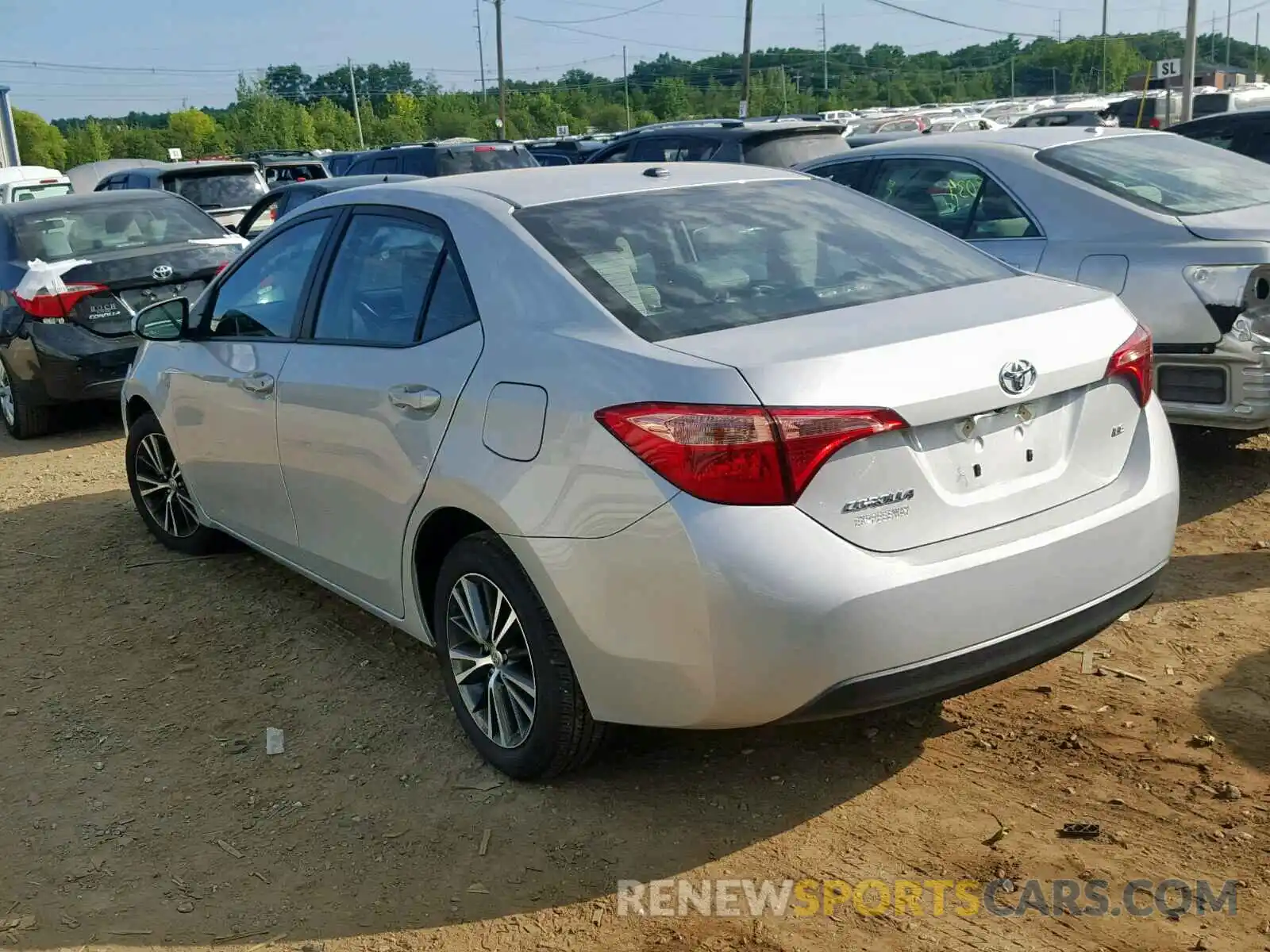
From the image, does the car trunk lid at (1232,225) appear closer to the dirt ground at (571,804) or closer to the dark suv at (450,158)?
the dirt ground at (571,804)

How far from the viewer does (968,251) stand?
404cm

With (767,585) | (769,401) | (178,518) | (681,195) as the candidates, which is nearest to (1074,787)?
(767,585)

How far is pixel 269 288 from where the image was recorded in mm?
4848

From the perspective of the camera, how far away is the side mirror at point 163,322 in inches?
208

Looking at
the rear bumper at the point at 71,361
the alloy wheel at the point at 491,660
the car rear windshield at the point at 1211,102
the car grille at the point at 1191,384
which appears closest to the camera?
the alloy wheel at the point at 491,660

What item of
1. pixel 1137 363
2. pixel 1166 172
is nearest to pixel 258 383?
pixel 1137 363

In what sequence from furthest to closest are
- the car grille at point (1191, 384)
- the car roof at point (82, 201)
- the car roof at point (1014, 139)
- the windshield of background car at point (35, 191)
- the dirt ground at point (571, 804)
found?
the windshield of background car at point (35, 191) → the car roof at point (82, 201) → the car roof at point (1014, 139) → the car grille at point (1191, 384) → the dirt ground at point (571, 804)

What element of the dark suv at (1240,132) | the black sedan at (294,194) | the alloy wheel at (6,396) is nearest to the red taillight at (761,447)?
the alloy wheel at (6,396)

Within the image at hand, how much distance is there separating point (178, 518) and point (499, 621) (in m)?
2.94

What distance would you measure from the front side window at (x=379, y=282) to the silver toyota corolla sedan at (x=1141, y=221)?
3.29 meters

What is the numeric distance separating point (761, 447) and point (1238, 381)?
11.2 ft

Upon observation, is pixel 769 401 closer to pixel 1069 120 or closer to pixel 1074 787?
pixel 1074 787

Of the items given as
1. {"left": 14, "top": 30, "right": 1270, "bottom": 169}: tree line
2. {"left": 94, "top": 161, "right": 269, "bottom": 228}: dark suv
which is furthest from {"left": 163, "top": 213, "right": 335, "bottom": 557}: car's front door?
{"left": 14, "top": 30, "right": 1270, "bottom": 169}: tree line

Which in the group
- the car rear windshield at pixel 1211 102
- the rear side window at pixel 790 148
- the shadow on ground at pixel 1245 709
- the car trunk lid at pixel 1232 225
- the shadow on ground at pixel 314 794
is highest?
the car rear windshield at pixel 1211 102
